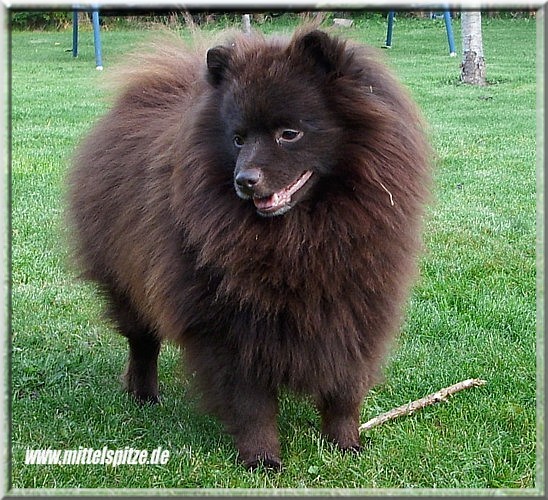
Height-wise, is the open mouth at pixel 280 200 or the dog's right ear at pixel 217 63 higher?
the dog's right ear at pixel 217 63

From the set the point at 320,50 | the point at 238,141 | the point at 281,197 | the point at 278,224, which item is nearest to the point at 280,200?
the point at 281,197

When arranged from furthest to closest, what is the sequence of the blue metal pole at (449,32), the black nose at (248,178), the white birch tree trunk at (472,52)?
the blue metal pole at (449,32)
the white birch tree trunk at (472,52)
the black nose at (248,178)

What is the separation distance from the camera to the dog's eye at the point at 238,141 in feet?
9.66

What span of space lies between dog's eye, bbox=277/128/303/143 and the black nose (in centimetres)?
19

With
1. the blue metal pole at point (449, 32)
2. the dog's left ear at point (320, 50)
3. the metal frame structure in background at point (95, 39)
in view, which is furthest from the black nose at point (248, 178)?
the blue metal pole at point (449, 32)

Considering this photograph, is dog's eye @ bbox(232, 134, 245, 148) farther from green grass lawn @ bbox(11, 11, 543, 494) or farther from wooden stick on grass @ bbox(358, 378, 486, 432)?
wooden stick on grass @ bbox(358, 378, 486, 432)

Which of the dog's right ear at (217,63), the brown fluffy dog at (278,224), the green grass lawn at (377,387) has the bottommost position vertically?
the green grass lawn at (377,387)

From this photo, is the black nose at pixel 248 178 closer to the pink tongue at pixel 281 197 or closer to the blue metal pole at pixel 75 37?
the pink tongue at pixel 281 197

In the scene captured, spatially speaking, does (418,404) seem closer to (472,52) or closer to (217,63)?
(217,63)

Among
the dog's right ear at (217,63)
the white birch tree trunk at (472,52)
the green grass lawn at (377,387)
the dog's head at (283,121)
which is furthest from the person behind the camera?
the white birch tree trunk at (472,52)

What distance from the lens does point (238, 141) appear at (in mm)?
2961

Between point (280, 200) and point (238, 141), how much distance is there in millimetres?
290

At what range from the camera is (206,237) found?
3088 millimetres

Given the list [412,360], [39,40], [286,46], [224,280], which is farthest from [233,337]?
[39,40]
